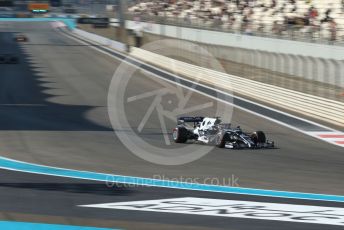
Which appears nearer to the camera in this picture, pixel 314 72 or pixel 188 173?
pixel 188 173

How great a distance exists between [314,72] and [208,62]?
37.0 feet

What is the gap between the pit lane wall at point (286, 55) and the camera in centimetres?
2334

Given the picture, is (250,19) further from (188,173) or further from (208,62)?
(188,173)

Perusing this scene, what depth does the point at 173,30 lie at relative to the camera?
5269 cm

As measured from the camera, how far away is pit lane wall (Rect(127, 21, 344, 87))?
23344mm

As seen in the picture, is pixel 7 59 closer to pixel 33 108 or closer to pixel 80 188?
pixel 33 108

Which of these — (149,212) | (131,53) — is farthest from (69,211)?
(131,53)

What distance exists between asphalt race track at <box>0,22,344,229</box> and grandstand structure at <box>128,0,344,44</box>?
5.16m

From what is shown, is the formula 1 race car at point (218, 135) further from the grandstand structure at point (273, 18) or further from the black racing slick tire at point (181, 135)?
the grandstand structure at point (273, 18)

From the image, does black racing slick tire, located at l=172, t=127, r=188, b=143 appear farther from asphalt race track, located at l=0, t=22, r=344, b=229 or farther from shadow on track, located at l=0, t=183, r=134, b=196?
shadow on track, located at l=0, t=183, r=134, b=196

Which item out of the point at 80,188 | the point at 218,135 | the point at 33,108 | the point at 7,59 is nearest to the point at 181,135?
the point at 218,135

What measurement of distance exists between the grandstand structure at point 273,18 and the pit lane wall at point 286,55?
0.37 meters

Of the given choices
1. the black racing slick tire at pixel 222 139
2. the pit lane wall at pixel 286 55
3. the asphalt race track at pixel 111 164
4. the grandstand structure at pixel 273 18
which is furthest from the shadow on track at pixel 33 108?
the grandstand structure at pixel 273 18

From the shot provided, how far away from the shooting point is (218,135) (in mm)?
14672
